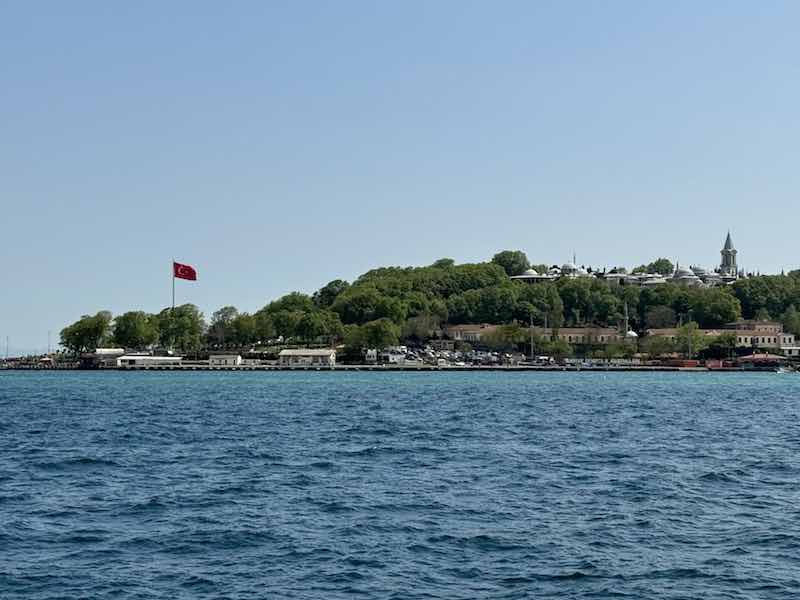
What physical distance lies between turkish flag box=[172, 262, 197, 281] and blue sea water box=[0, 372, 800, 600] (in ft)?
407

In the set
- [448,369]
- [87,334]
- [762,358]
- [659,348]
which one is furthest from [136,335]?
[762,358]

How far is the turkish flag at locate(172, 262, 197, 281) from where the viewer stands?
175 meters

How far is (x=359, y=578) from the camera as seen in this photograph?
20375mm

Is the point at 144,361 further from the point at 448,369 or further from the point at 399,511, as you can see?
the point at 399,511

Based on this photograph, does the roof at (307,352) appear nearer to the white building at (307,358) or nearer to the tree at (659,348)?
the white building at (307,358)

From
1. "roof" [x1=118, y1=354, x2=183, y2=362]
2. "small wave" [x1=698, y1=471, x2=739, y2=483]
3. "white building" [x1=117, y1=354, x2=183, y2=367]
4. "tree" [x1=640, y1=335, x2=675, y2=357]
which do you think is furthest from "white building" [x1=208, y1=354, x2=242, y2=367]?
"small wave" [x1=698, y1=471, x2=739, y2=483]

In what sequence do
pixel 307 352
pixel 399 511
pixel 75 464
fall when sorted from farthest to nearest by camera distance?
1. pixel 307 352
2. pixel 75 464
3. pixel 399 511

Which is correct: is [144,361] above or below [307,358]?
above

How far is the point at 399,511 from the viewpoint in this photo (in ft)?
87.5

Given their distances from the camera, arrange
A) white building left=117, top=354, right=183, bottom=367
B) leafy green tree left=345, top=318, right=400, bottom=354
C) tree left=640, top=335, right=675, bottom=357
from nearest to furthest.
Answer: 1. white building left=117, top=354, right=183, bottom=367
2. leafy green tree left=345, top=318, right=400, bottom=354
3. tree left=640, top=335, right=675, bottom=357

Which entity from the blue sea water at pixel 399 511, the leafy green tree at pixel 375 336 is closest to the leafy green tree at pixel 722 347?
the leafy green tree at pixel 375 336

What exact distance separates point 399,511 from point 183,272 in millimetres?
152723

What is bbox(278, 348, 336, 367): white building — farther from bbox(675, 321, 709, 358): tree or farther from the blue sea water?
the blue sea water

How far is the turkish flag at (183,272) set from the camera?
175 meters
